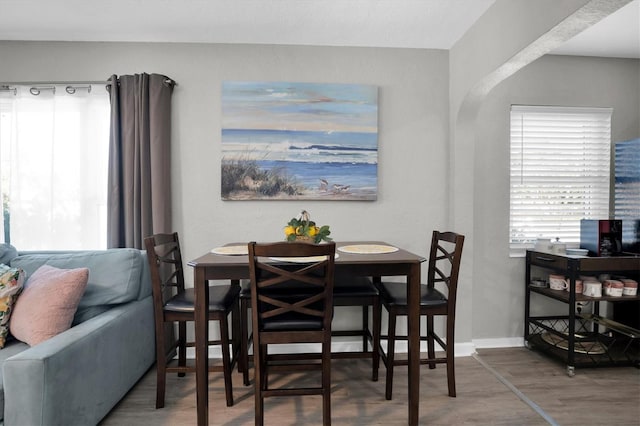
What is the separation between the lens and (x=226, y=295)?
2.17m

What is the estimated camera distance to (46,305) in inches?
72.4

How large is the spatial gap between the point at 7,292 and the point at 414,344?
227cm

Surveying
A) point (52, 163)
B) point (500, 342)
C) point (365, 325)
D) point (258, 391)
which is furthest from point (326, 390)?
point (52, 163)

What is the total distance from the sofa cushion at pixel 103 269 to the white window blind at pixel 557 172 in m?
3.01

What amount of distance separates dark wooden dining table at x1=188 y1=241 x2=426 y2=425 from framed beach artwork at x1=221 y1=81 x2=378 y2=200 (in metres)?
0.89

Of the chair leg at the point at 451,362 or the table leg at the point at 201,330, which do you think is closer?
the table leg at the point at 201,330

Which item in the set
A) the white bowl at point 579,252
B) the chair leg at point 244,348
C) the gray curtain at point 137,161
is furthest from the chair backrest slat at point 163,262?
the white bowl at point 579,252

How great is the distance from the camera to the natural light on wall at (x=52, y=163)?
8.66 ft

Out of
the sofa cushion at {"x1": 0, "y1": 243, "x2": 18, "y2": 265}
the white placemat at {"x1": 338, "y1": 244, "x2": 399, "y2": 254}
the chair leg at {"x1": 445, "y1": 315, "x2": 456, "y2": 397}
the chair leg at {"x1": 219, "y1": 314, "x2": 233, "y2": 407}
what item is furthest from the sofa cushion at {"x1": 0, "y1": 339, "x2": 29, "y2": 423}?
the chair leg at {"x1": 445, "y1": 315, "x2": 456, "y2": 397}

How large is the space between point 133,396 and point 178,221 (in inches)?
49.1

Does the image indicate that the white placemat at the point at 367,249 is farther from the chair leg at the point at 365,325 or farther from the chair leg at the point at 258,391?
the chair leg at the point at 258,391

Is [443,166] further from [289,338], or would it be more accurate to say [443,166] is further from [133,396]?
[133,396]

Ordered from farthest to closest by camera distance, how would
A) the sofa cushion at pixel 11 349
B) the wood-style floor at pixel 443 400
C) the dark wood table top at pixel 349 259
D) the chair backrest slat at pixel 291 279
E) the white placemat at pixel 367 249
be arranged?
1. the white placemat at pixel 367 249
2. the wood-style floor at pixel 443 400
3. the dark wood table top at pixel 349 259
4. the sofa cushion at pixel 11 349
5. the chair backrest slat at pixel 291 279

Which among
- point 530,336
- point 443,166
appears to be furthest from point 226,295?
point 530,336
